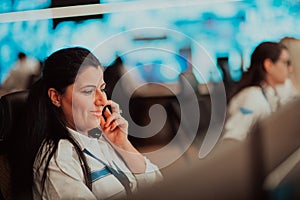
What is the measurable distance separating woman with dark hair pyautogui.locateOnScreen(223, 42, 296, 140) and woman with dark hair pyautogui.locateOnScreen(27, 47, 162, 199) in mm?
301

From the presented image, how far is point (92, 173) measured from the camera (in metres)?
1.62

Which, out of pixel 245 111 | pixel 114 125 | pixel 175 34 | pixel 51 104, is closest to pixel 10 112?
pixel 51 104

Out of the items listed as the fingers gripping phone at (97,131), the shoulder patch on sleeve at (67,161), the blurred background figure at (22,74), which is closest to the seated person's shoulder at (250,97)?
Answer: the fingers gripping phone at (97,131)

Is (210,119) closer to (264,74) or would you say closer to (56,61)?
(264,74)

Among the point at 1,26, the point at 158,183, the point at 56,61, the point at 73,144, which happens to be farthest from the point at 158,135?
the point at 1,26

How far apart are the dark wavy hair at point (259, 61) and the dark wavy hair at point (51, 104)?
0.48m

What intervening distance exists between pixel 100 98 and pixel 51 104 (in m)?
0.17

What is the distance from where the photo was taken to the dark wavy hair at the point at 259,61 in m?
1.55

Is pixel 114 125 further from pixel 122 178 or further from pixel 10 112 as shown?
pixel 10 112

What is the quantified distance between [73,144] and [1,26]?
493mm

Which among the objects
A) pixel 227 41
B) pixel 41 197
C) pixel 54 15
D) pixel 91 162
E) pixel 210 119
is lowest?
pixel 41 197

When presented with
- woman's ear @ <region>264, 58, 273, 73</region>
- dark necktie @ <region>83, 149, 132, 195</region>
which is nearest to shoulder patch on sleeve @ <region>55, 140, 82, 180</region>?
dark necktie @ <region>83, 149, 132, 195</region>

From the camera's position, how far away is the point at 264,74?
5.09ft

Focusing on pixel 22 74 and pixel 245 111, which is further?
pixel 22 74
